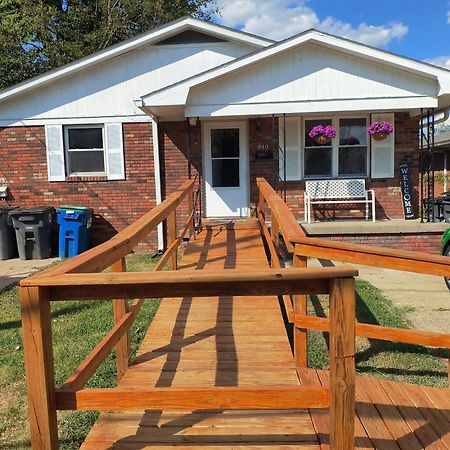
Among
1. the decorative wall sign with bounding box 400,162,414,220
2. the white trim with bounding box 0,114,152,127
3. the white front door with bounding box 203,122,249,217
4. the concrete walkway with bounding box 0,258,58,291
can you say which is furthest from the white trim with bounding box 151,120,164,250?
the decorative wall sign with bounding box 400,162,414,220

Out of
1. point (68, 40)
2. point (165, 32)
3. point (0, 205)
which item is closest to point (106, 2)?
point (68, 40)

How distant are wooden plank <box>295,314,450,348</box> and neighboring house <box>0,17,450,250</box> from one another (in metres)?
7.06

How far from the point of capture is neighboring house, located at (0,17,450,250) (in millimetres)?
10539

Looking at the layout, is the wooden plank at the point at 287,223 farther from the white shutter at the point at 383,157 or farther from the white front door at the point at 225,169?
the white shutter at the point at 383,157

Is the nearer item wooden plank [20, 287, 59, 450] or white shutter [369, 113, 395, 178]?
wooden plank [20, 287, 59, 450]

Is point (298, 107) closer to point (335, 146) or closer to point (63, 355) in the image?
point (335, 146)

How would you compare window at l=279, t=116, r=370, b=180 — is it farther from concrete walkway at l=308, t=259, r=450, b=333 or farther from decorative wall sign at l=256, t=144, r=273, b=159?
concrete walkway at l=308, t=259, r=450, b=333

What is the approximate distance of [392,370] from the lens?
14.4ft

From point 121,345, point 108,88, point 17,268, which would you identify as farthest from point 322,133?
point 121,345

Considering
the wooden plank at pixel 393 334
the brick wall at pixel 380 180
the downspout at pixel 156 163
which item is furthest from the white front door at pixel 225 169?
the wooden plank at pixel 393 334

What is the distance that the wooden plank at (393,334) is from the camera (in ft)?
10.4

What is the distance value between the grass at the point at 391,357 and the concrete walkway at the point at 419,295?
0.25m

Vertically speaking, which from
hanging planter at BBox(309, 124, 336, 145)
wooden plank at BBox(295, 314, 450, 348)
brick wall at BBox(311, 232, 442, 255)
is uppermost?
hanging planter at BBox(309, 124, 336, 145)

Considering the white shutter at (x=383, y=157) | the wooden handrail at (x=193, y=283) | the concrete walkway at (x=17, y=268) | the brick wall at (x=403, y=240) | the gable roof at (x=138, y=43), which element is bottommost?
the concrete walkway at (x=17, y=268)
